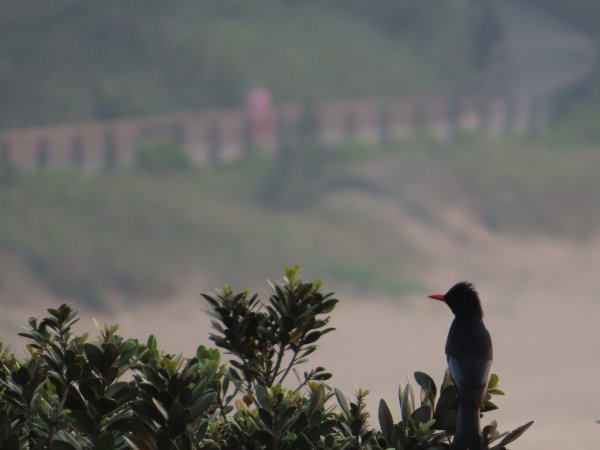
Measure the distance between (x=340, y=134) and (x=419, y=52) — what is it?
3635mm

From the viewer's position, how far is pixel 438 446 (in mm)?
2512

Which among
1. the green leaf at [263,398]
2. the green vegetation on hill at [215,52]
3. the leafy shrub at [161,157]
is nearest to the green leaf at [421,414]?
the green leaf at [263,398]

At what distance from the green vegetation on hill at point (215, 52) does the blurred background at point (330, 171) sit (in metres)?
0.07

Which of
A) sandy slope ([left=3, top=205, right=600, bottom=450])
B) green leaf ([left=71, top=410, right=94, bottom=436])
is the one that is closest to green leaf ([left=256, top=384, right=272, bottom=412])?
green leaf ([left=71, top=410, right=94, bottom=436])

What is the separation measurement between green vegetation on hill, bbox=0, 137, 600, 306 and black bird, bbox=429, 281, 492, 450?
70.0 ft

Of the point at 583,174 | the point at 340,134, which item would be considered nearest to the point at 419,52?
the point at 340,134

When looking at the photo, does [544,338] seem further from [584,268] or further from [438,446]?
[438,446]

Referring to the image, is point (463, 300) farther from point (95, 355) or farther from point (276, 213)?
point (276, 213)

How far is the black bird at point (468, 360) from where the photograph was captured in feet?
8.22

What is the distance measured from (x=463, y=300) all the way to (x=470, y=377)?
0.55 meters

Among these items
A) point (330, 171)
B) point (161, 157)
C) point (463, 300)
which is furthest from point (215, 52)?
point (463, 300)

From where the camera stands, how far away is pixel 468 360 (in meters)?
2.85

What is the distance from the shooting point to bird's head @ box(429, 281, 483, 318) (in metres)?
3.19

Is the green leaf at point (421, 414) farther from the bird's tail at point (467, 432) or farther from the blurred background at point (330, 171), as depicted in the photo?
the blurred background at point (330, 171)
